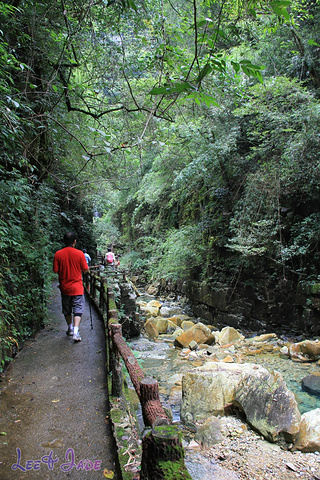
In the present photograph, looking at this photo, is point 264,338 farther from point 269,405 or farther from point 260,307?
point 269,405

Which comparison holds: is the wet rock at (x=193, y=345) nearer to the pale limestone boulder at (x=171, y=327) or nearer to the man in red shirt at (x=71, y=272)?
the pale limestone boulder at (x=171, y=327)

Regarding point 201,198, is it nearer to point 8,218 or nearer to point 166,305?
point 166,305

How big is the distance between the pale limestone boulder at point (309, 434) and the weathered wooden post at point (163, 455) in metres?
4.17

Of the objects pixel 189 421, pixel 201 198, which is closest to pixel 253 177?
pixel 201 198

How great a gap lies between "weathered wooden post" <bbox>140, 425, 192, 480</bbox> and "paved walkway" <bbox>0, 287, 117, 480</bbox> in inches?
55.1

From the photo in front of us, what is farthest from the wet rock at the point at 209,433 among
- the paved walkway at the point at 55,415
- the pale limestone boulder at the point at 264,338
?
the pale limestone boulder at the point at 264,338

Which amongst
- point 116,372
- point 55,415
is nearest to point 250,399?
point 116,372

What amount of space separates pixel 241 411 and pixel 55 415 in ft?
11.0

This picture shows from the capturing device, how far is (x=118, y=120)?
9578mm

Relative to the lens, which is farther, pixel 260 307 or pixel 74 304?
pixel 260 307

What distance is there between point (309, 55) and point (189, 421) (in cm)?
1153

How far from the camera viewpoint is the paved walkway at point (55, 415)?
2303mm

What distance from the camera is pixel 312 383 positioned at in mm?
5855

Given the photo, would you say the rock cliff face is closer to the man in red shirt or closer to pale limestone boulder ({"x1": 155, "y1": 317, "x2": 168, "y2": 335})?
pale limestone boulder ({"x1": 155, "y1": 317, "x2": 168, "y2": 335})
